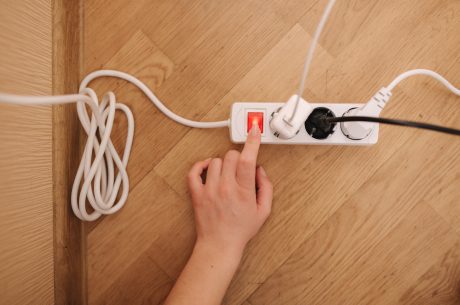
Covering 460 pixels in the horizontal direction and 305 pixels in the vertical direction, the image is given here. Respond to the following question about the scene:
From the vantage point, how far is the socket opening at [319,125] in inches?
19.5

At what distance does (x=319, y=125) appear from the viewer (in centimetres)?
50

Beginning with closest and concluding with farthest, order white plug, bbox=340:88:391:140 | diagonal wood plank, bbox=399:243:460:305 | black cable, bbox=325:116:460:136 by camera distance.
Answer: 1. black cable, bbox=325:116:460:136
2. white plug, bbox=340:88:391:140
3. diagonal wood plank, bbox=399:243:460:305

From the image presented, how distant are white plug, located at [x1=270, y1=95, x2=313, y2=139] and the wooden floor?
0.11 metres

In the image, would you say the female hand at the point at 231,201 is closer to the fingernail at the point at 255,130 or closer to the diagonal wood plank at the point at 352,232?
the fingernail at the point at 255,130

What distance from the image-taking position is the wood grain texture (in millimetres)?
532

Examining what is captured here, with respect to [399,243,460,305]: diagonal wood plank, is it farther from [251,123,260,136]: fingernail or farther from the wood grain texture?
the wood grain texture

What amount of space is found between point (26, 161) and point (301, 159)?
1.41 ft

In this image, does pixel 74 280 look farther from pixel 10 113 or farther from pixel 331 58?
pixel 331 58

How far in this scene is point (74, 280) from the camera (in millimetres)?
562

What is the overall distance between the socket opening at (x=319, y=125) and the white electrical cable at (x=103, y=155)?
A: 0.13m

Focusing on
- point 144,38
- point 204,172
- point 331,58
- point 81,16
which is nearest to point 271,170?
point 204,172

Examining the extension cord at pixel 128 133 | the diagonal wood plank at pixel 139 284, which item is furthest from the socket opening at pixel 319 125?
the diagonal wood plank at pixel 139 284

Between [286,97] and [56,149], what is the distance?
40 cm

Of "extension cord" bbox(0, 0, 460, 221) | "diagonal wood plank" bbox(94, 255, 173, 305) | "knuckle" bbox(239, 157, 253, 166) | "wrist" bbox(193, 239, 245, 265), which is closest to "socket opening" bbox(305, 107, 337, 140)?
"extension cord" bbox(0, 0, 460, 221)
